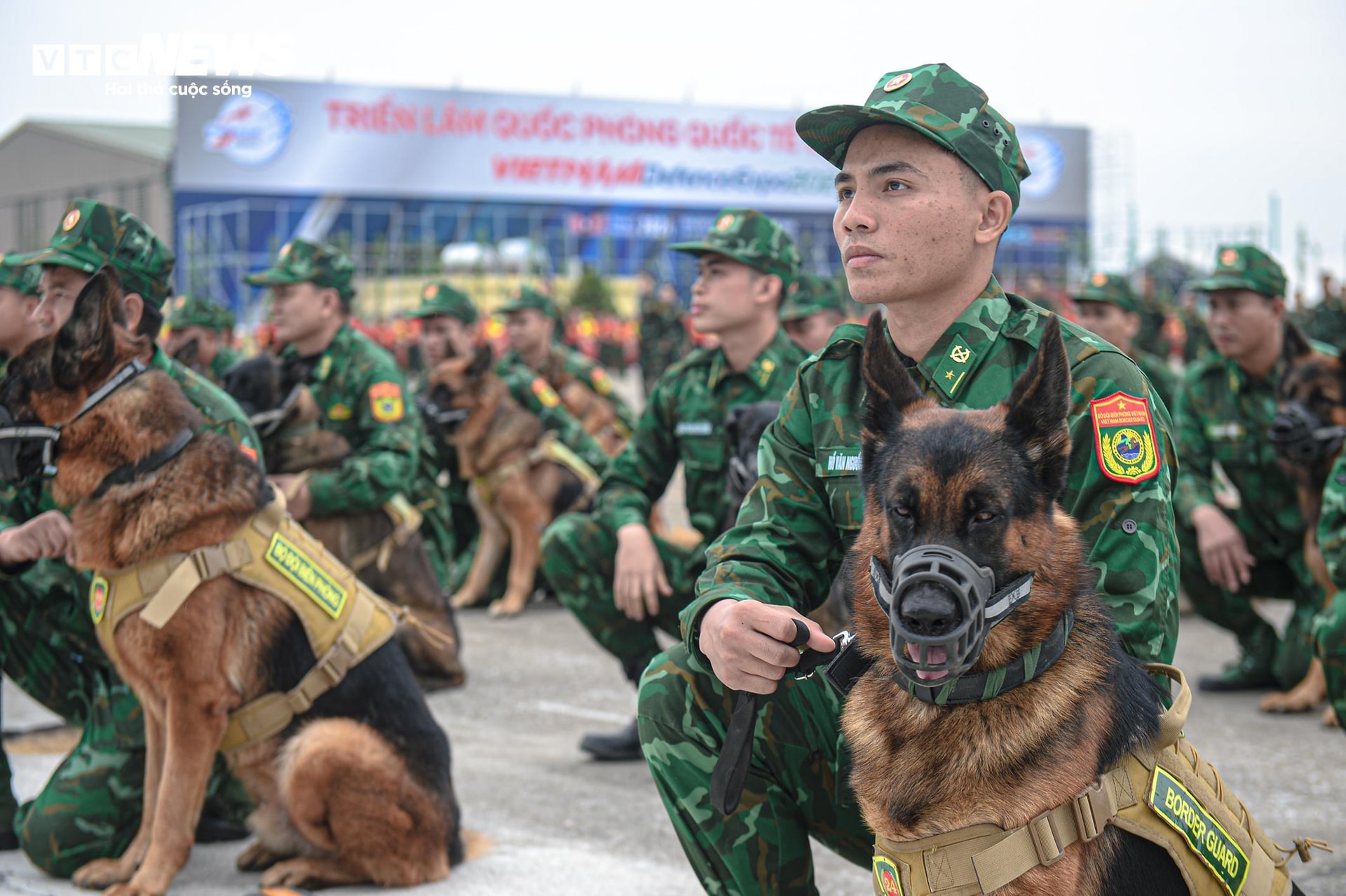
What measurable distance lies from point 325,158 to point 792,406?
49319mm

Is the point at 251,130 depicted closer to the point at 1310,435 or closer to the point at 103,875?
the point at 1310,435

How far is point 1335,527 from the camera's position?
4.77 meters

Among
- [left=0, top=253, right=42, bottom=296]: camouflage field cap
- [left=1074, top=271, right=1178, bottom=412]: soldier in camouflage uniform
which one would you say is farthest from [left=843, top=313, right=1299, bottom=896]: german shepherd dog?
[left=1074, top=271, right=1178, bottom=412]: soldier in camouflage uniform

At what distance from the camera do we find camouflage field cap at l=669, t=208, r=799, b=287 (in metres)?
5.48

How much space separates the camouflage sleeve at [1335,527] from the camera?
15.4ft

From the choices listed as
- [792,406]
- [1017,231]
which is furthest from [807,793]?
[1017,231]

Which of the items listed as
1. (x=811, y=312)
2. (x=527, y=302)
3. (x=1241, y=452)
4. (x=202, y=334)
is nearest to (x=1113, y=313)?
(x=1241, y=452)

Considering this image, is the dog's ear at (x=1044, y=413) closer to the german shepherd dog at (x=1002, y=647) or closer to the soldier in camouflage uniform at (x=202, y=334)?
the german shepherd dog at (x=1002, y=647)

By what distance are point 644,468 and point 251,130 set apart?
4566 cm

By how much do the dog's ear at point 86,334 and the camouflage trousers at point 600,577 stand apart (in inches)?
85.3

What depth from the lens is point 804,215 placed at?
2242 inches

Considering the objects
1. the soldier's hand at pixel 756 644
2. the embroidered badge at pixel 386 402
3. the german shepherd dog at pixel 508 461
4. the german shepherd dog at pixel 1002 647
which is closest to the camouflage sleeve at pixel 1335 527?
the german shepherd dog at pixel 1002 647

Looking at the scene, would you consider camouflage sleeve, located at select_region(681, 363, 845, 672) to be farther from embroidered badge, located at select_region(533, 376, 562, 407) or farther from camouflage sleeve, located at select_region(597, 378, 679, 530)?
embroidered badge, located at select_region(533, 376, 562, 407)

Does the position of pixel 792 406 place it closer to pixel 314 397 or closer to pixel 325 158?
pixel 314 397
